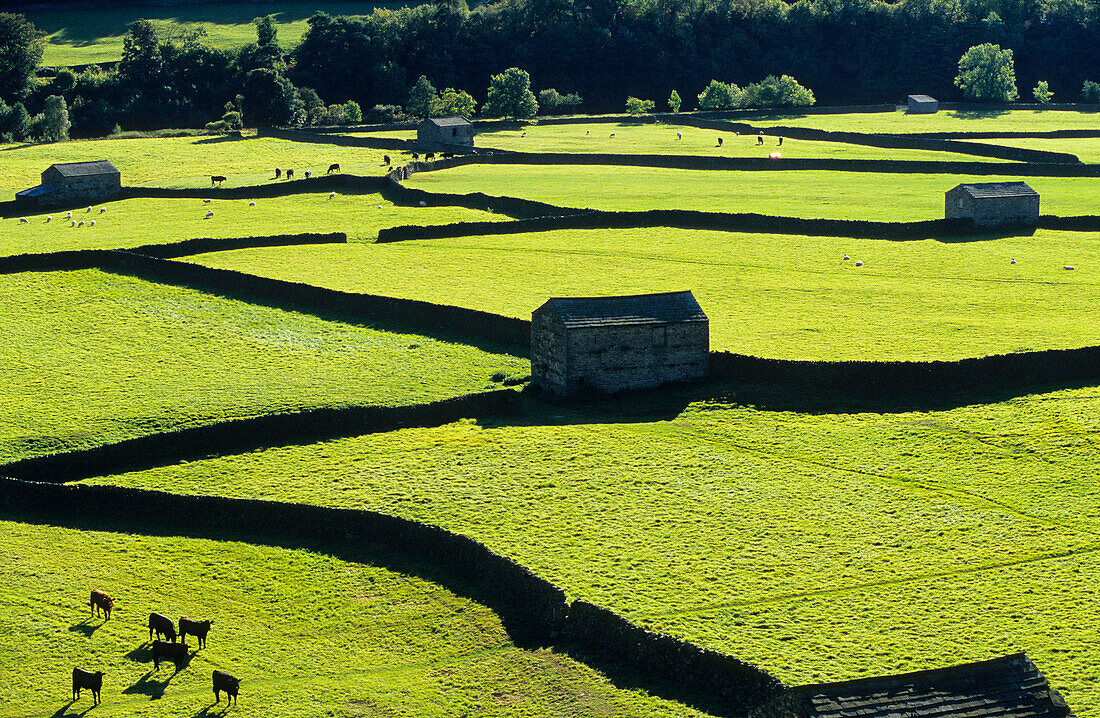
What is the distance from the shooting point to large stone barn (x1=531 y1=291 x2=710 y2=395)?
46312 millimetres

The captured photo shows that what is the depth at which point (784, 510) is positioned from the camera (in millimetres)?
36188

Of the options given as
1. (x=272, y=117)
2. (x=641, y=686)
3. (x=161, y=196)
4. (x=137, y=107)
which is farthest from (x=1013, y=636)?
(x=137, y=107)

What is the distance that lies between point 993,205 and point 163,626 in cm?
6150

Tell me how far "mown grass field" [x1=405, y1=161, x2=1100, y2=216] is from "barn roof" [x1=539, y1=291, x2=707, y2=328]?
1346 inches

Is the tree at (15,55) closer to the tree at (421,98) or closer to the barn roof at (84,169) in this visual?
the tree at (421,98)

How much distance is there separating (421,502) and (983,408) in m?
21.0

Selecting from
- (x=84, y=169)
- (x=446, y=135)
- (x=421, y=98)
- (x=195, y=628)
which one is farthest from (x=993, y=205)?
(x=421, y=98)

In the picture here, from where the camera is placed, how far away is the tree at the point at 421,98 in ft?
516

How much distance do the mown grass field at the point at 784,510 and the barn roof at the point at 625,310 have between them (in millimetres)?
3015

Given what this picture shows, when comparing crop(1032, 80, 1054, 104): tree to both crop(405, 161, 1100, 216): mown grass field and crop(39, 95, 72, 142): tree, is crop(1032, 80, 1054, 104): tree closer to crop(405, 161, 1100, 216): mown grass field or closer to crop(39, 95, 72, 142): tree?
crop(405, 161, 1100, 216): mown grass field

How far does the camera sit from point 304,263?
69812 millimetres

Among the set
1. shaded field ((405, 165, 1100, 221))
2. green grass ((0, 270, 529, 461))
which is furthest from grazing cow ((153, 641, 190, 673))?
shaded field ((405, 165, 1100, 221))

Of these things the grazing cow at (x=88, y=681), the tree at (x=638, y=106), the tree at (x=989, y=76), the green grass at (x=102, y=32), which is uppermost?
the green grass at (x=102, y=32)

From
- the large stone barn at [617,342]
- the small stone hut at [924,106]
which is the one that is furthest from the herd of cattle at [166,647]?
the small stone hut at [924,106]
